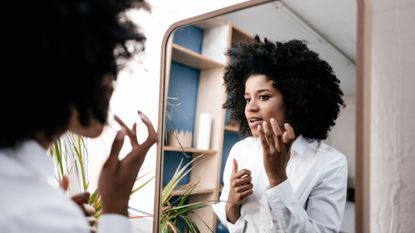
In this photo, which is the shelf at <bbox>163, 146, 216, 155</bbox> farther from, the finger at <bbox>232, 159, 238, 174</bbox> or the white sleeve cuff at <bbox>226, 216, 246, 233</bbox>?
the white sleeve cuff at <bbox>226, 216, 246, 233</bbox>

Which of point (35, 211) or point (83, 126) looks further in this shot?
point (83, 126)

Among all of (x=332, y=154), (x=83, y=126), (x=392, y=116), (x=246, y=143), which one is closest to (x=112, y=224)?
(x=83, y=126)

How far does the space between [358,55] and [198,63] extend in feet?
1.45

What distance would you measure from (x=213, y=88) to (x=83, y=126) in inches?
17.0

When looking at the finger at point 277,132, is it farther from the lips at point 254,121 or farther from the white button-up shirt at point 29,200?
the white button-up shirt at point 29,200

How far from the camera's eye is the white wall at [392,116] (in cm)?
67

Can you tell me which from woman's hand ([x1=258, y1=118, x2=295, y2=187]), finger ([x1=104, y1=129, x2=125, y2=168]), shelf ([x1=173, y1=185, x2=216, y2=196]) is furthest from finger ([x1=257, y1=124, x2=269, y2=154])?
finger ([x1=104, y1=129, x2=125, y2=168])

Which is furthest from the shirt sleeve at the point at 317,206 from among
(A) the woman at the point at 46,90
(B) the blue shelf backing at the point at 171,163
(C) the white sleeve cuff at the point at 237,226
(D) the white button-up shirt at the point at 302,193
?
(A) the woman at the point at 46,90

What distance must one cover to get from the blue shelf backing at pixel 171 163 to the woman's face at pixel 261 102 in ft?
0.86

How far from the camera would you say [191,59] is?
0.97m

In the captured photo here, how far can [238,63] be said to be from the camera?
0.83 meters

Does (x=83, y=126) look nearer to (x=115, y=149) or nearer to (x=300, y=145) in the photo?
(x=115, y=149)

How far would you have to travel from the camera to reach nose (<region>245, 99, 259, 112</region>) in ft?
2.54

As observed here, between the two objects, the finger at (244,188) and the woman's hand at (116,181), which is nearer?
the woman's hand at (116,181)
